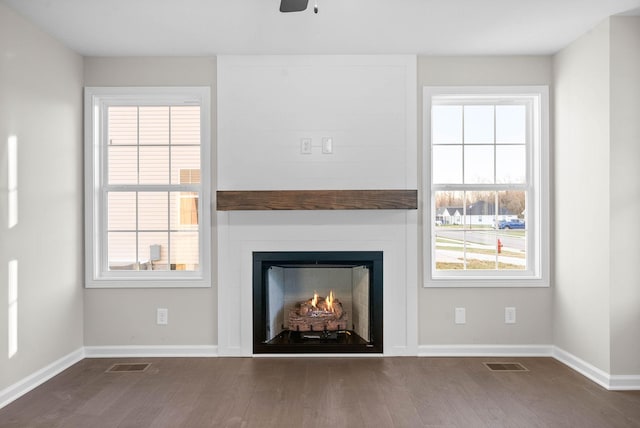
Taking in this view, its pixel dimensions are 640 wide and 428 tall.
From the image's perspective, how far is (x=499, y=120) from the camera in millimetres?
4246

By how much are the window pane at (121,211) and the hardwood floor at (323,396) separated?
113 cm

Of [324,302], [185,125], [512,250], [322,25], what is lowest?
[324,302]

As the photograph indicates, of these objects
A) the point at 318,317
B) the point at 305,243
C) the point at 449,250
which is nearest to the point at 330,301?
the point at 318,317

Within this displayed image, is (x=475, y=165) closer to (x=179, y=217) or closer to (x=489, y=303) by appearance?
(x=489, y=303)

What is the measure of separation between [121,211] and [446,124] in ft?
9.56

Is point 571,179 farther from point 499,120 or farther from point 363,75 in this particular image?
point 363,75

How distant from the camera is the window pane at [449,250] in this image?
4.26 meters

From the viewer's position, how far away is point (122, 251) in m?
4.24

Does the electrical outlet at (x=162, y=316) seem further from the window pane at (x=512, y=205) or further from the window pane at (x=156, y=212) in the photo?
the window pane at (x=512, y=205)

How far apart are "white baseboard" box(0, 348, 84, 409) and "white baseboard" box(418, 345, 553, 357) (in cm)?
283

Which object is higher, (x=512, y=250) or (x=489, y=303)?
(x=512, y=250)

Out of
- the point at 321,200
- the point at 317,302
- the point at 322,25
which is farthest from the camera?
the point at 317,302

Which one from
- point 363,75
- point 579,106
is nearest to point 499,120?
point 579,106

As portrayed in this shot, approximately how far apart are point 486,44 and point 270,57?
1741 mm
